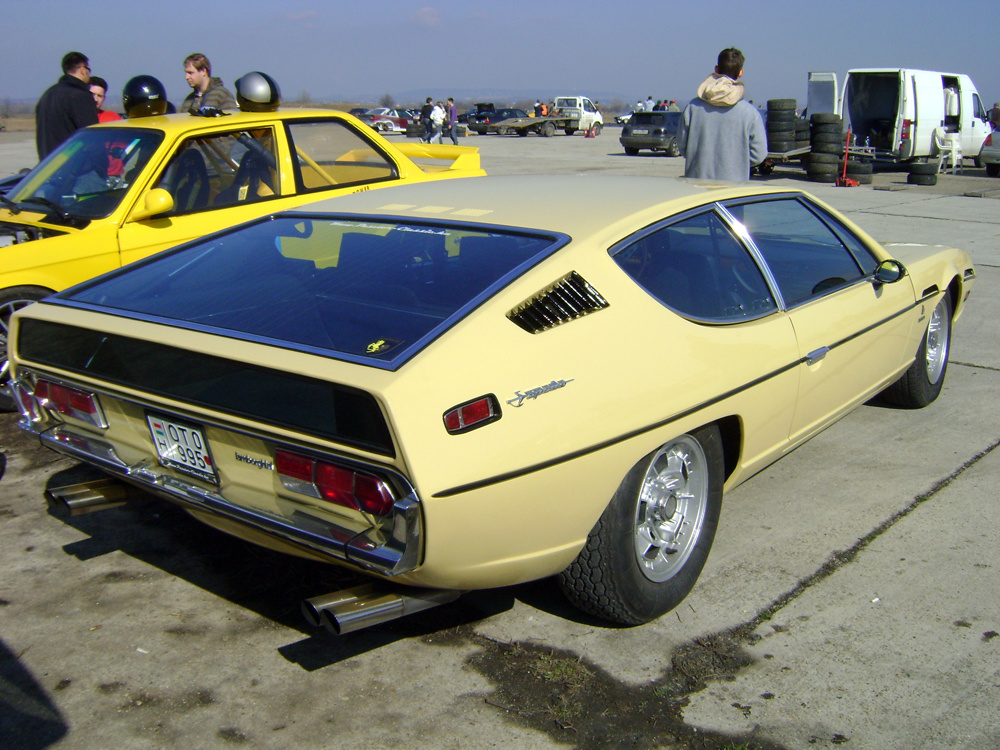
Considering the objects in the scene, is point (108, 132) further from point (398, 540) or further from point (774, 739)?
point (774, 739)

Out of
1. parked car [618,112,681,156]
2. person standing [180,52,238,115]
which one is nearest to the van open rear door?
parked car [618,112,681,156]

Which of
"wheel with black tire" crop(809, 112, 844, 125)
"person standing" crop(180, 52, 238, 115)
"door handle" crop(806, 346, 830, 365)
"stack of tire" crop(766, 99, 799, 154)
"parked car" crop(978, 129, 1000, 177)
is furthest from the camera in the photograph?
"stack of tire" crop(766, 99, 799, 154)

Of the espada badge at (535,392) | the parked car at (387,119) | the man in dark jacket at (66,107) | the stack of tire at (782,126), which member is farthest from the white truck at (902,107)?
the parked car at (387,119)

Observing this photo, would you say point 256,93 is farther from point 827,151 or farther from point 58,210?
point 827,151

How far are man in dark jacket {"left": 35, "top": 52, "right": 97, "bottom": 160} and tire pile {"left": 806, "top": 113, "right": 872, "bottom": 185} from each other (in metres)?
14.3

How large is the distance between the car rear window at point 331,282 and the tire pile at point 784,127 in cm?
1750

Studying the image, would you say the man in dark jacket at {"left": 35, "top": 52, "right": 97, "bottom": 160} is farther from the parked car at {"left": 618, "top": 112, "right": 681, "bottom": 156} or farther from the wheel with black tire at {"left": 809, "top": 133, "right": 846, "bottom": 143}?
the parked car at {"left": 618, "top": 112, "right": 681, "bottom": 156}

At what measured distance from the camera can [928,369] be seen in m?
4.61

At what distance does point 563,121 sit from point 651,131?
14490 millimetres

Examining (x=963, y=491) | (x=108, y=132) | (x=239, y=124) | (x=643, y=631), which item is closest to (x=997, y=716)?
(x=643, y=631)

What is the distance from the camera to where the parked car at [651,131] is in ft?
81.4

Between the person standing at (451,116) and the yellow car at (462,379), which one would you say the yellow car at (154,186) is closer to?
the yellow car at (462,379)

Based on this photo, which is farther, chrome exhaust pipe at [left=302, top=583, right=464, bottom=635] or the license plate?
the license plate

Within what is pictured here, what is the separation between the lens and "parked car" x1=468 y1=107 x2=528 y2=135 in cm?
3834
